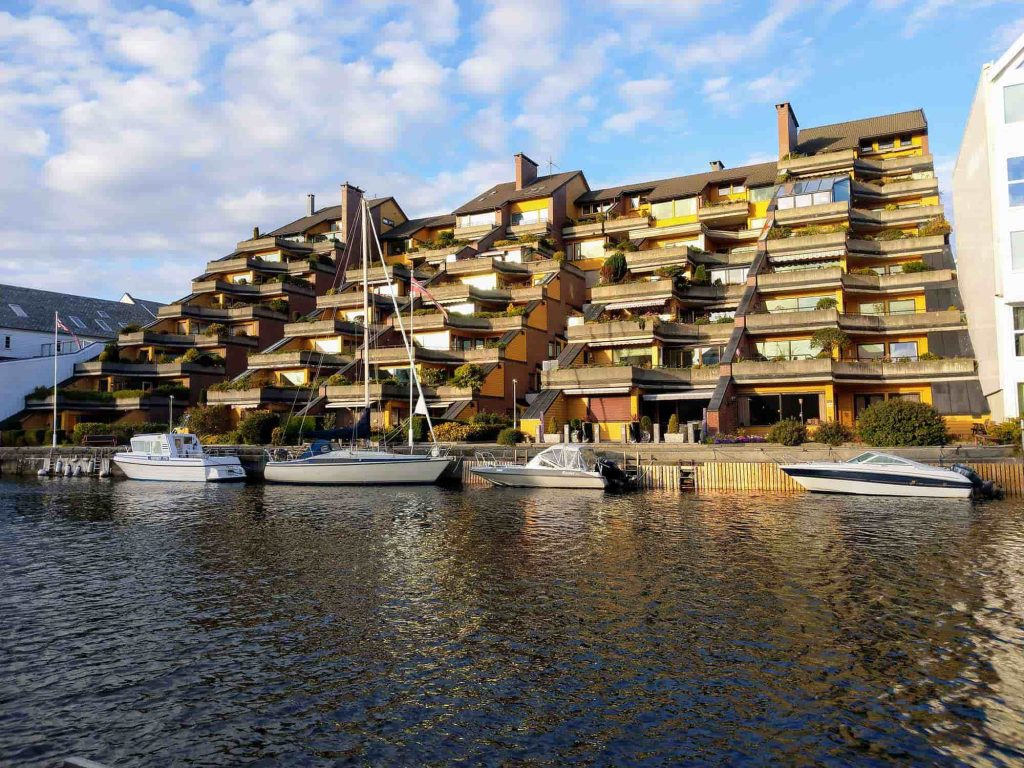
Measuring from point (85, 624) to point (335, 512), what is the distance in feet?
55.5

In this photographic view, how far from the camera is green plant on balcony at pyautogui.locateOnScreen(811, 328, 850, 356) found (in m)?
51.8

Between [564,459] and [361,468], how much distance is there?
1130cm

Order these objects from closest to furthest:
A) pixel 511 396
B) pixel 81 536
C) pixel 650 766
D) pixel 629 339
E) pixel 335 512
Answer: pixel 650 766, pixel 81 536, pixel 335 512, pixel 629 339, pixel 511 396

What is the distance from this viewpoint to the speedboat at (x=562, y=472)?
40.2m

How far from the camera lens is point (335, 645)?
46.7ft

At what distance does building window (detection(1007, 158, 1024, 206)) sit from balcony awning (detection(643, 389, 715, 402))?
19.8 meters

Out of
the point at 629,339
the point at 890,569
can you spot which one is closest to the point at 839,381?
the point at 629,339

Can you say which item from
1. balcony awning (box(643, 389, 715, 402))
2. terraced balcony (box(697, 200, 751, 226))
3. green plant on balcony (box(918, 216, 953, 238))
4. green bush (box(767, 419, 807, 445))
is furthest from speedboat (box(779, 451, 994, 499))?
terraced balcony (box(697, 200, 751, 226))

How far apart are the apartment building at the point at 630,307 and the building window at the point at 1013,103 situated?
46.3 feet

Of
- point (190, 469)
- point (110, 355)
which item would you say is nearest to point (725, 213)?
point (190, 469)

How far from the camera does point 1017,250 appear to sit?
41031mm

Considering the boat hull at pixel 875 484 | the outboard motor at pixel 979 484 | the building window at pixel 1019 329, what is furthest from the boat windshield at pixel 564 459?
the building window at pixel 1019 329

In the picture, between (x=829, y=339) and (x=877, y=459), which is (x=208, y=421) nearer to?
(x=829, y=339)

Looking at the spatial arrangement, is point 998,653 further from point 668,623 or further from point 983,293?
point 983,293
